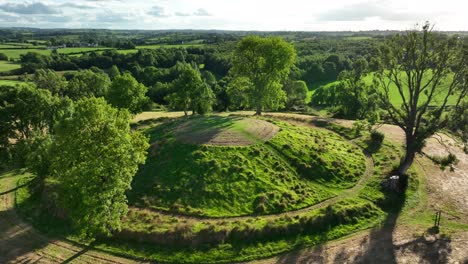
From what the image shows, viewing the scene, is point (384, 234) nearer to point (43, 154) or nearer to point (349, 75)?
point (43, 154)

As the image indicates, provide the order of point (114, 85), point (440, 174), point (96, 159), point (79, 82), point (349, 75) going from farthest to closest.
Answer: point (79, 82), point (349, 75), point (114, 85), point (440, 174), point (96, 159)

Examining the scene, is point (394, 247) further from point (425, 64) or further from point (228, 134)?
point (228, 134)

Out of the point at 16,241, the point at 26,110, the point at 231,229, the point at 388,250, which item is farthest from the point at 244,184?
the point at 26,110

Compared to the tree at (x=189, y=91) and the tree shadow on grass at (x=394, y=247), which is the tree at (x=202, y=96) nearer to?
the tree at (x=189, y=91)

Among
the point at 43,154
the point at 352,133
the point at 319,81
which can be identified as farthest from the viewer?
the point at 319,81

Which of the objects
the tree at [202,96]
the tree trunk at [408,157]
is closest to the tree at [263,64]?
the tree at [202,96]

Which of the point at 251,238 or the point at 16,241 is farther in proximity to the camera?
the point at 16,241

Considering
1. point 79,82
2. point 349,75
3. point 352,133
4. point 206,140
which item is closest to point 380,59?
point 352,133
